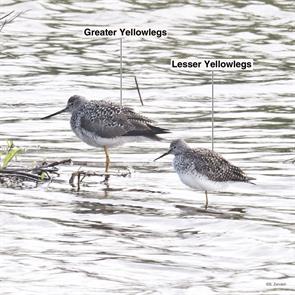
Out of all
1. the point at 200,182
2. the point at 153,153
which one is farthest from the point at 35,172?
the point at 153,153

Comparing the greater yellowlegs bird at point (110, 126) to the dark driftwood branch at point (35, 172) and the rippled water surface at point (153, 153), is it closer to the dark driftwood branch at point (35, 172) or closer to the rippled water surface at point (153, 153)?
the rippled water surface at point (153, 153)

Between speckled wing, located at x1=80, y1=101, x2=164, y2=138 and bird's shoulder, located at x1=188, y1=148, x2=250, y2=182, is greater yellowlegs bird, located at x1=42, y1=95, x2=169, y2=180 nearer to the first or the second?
speckled wing, located at x1=80, y1=101, x2=164, y2=138

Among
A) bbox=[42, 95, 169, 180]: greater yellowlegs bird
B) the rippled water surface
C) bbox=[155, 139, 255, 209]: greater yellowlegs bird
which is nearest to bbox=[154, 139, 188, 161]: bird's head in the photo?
bbox=[155, 139, 255, 209]: greater yellowlegs bird

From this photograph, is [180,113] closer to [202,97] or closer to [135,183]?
[202,97]

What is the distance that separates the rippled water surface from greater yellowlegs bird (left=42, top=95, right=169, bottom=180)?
15.9 inches

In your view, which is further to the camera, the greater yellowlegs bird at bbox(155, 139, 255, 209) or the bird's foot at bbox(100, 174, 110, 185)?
the bird's foot at bbox(100, 174, 110, 185)

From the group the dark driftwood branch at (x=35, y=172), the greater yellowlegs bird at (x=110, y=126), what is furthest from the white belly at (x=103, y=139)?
the dark driftwood branch at (x=35, y=172)

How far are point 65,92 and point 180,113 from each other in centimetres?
308

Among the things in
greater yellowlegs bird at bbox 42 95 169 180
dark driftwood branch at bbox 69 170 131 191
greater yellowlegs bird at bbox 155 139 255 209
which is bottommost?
dark driftwood branch at bbox 69 170 131 191

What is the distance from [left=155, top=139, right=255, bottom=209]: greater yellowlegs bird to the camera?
51.3 feet

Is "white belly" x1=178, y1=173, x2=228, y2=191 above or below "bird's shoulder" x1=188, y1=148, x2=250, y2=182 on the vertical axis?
below

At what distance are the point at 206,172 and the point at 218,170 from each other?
170 millimetres

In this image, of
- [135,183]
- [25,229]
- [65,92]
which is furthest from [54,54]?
[25,229]

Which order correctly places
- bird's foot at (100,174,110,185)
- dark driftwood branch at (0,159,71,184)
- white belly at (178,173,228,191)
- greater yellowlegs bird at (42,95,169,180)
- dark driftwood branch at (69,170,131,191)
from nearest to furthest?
white belly at (178,173,228,191), dark driftwood branch at (0,159,71,184), dark driftwood branch at (69,170,131,191), bird's foot at (100,174,110,185), greater yellowlegs bird at (42,95,169,180)
